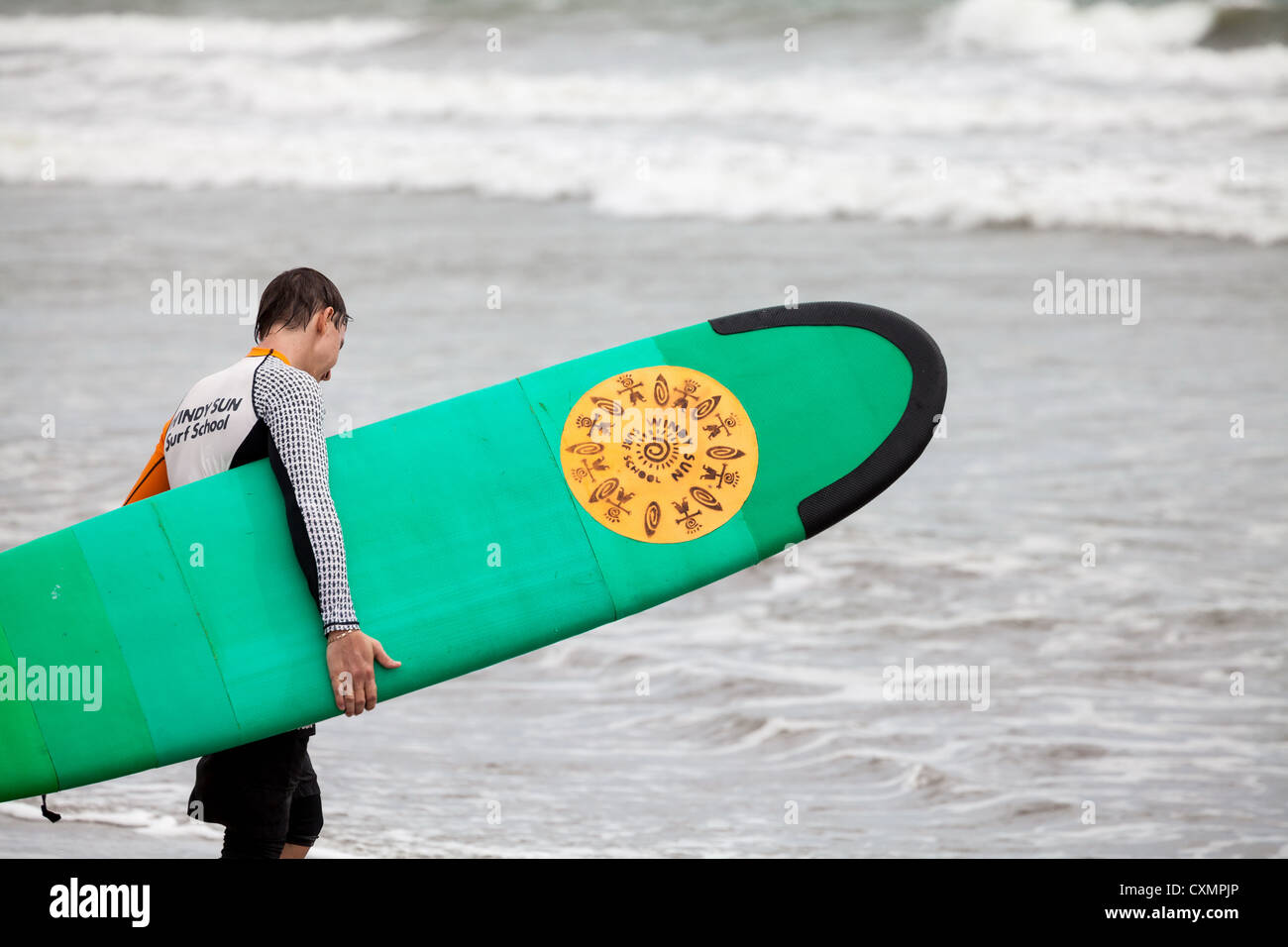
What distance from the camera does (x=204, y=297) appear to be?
8.56m

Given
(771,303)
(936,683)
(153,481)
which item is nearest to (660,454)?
(153,481)

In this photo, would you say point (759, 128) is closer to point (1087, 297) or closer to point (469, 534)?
point (1087, 297)

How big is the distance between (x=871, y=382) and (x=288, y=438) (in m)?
1.30

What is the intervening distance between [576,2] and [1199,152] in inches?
280

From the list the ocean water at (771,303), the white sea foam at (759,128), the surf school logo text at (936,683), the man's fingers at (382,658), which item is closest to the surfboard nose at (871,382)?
the ocean water at (771,303)

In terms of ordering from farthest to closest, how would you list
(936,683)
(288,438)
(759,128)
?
1. (759,128)
2. (936,683)
3. (288,438)

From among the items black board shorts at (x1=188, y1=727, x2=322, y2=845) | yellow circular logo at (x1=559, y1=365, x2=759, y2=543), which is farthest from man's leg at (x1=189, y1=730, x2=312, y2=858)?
yellow circular logo at (x1=559, y1=365, x2=759, y2=543)

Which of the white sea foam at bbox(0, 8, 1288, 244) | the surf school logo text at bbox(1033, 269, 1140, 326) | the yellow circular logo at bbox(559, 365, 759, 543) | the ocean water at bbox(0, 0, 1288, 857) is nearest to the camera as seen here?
the yellow circular logo at bbox(559, 365, 759, 543)

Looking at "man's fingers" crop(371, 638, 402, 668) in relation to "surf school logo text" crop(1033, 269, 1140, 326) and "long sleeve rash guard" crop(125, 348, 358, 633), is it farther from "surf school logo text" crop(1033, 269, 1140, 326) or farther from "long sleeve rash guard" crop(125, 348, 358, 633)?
"surf school logo text" crop(1033, 269, 1140, 326)

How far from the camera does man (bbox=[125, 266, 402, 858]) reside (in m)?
2.07

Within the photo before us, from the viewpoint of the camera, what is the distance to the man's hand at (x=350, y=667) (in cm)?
210

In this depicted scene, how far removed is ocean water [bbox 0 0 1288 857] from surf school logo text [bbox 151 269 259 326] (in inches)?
5.6

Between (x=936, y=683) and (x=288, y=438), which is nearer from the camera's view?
(x=288, y=438)

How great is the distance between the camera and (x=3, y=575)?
94.9 inches
